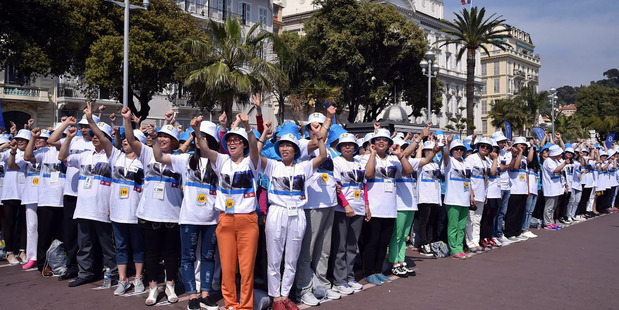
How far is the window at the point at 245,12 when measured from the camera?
1769 inches

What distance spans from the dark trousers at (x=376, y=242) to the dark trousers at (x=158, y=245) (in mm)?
2686

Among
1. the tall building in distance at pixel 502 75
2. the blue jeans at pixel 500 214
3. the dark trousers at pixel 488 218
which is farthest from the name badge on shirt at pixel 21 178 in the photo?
the tall building in distance at pixel 502 75

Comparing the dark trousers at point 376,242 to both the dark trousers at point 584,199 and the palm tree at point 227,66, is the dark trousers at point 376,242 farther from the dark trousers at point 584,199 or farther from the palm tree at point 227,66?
the dark trousers at point 584,199

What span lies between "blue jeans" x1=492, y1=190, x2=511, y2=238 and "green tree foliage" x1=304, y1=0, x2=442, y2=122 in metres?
21.6

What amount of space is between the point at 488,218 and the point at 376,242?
394 centimetres

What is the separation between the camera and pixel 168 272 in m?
6.54

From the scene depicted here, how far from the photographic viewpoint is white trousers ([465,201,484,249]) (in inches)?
396

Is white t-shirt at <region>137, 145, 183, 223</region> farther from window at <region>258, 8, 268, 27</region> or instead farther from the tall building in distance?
the tall building in distance

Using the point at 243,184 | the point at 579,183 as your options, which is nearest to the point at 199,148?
the point at 243,184

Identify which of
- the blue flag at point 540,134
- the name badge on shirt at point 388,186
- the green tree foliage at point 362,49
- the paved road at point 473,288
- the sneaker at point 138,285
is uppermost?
the green tree foliage at point 362,49

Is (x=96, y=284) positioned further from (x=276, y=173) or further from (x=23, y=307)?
(x=276, y=173)

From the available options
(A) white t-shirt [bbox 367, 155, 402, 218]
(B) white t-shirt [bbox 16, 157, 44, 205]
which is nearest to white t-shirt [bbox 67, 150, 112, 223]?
(B) white t-shirt [bbox 16, 157, 44, 205]

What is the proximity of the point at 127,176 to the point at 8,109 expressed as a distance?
29.2 metres

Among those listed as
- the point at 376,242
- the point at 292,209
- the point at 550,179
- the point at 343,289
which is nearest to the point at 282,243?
the point at 292,209
